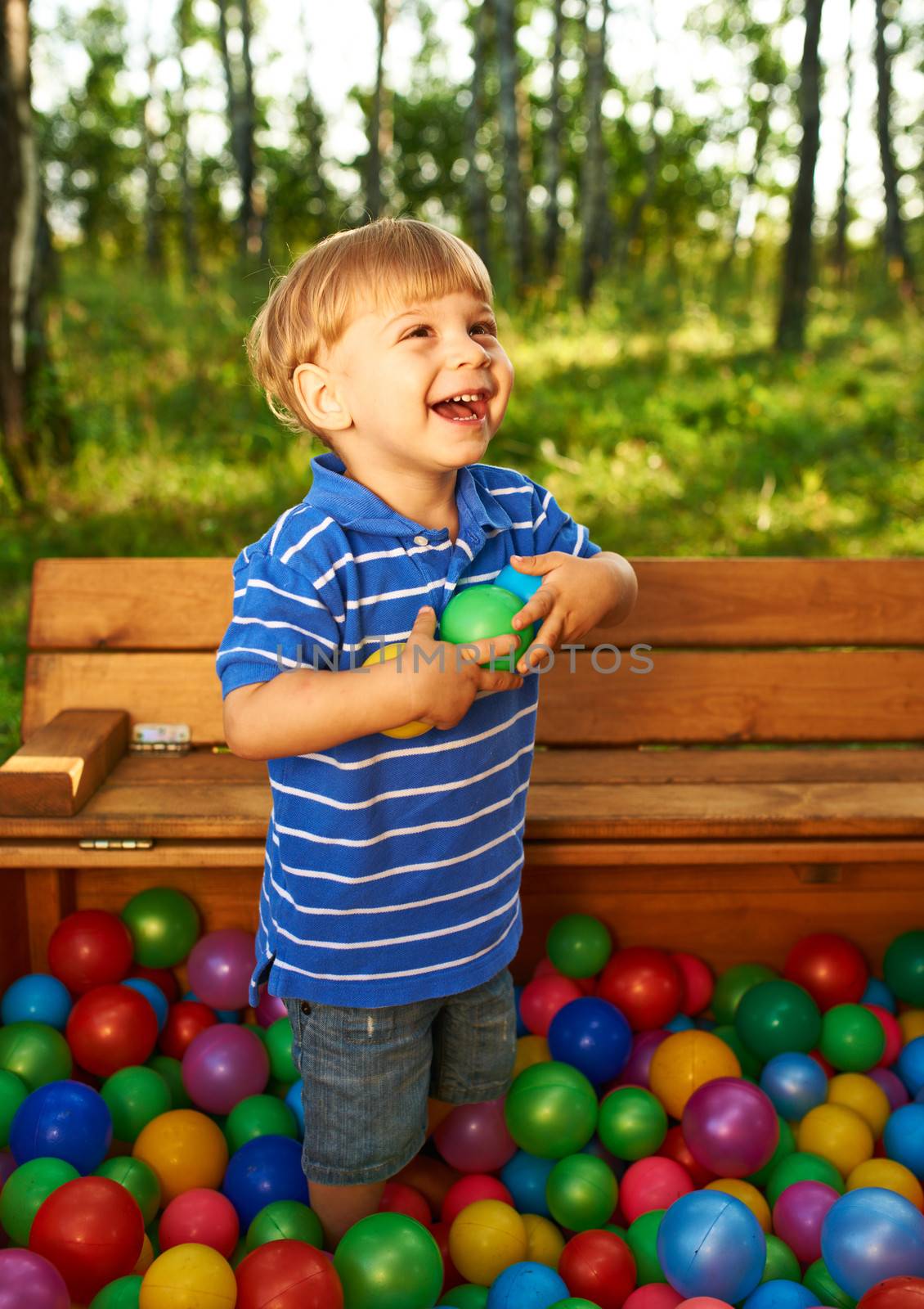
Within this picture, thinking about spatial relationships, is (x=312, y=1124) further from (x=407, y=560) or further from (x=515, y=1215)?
(x=407, y=560)

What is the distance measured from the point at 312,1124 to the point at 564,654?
136cm

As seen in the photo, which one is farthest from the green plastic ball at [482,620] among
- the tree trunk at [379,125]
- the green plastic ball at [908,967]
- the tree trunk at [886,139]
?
the tree trunk at [886,139]

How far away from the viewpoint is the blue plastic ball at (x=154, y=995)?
105 inches

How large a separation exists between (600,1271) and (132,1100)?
1.04m

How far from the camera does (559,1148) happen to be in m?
2.30

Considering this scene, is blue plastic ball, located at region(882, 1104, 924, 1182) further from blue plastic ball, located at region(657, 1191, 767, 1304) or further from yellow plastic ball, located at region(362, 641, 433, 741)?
yellow plastic ball, located at region(362, 641, 433, 741)

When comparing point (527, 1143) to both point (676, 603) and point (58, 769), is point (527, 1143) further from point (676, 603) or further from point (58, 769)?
point (676, 603)

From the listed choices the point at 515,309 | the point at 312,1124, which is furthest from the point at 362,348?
the point at 515,309

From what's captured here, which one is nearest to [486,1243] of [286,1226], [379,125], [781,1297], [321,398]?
[286,1226]

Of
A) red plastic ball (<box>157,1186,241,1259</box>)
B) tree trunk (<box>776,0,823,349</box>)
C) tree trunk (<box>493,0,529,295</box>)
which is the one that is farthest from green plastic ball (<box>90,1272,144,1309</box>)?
tree trunk (<box>493,0,529,295</box>)

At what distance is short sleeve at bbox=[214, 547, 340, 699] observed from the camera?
1635mm

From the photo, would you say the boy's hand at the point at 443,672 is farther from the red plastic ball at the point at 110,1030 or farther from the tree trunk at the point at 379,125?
the tree trunk at the point at 379,125

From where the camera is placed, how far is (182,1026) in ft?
8.79

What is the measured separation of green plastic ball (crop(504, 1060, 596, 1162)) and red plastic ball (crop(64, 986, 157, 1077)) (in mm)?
834
